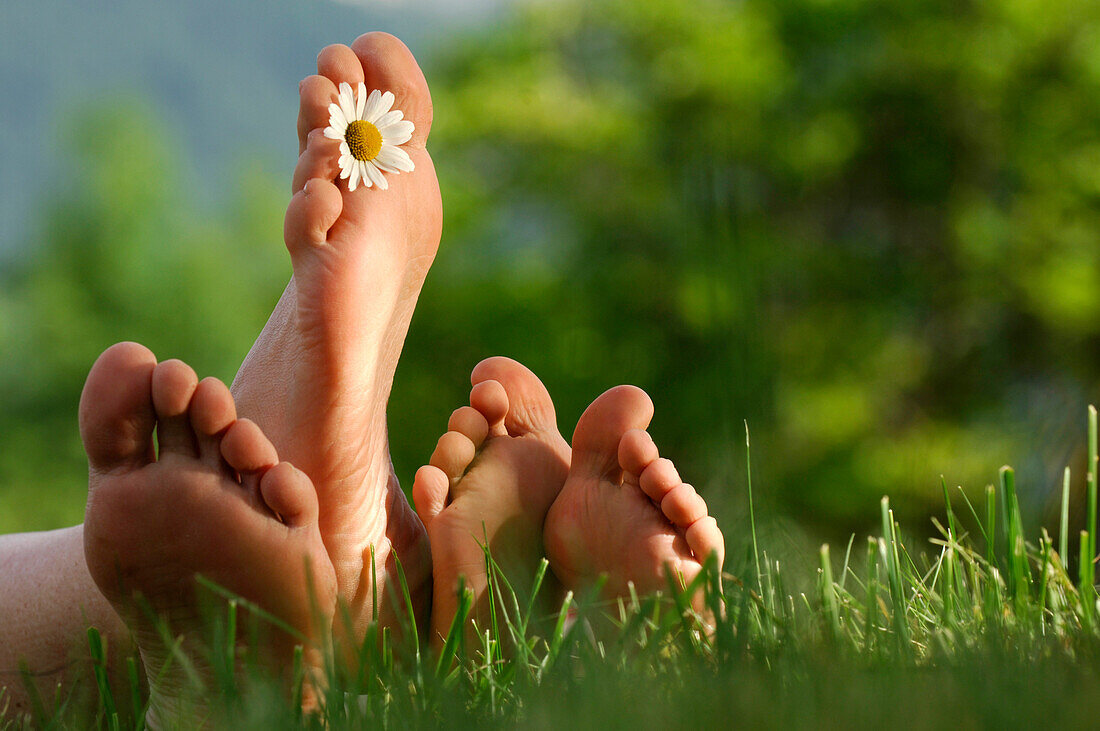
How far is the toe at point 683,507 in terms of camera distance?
0.87 meters

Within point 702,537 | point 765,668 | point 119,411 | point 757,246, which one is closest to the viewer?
point 765,668

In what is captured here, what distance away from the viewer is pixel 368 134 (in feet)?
3.09

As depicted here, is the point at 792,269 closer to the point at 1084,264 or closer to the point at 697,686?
the point at 1084,264

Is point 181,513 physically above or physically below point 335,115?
below

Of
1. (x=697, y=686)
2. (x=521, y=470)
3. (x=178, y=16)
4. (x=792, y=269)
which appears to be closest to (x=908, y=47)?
(x=792, y=269)

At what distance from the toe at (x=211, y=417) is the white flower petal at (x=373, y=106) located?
34cm

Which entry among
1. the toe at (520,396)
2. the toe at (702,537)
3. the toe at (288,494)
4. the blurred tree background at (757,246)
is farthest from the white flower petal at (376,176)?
the blurred tree background at (757,246)

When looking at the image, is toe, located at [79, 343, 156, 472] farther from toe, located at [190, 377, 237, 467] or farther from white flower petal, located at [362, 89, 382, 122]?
white flower petal, located at [362, 89, 382, 122]

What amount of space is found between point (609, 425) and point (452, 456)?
156mm

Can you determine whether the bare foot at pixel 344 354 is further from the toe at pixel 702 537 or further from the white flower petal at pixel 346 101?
the toe at pixel 702 537

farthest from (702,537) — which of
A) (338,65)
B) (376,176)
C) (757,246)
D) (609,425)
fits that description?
(757,246)

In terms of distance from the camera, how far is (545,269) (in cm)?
620

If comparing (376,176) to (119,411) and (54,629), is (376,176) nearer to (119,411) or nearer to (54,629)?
(119,411)

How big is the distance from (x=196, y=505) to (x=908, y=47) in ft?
18.8
